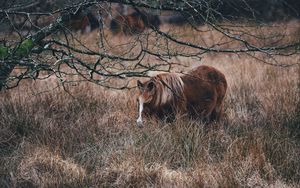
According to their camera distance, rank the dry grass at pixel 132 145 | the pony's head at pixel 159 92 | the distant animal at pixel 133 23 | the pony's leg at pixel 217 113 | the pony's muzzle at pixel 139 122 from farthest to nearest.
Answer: the pony's leg at pixel 217 113 < the pony's head at pixel 159 92 < the pony's muzzle at pixel 139 122 < the distant animal at pixel 133 23 < the dry grass at pixel 132 145

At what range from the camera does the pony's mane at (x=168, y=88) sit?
22.2 ft

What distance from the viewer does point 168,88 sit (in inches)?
267

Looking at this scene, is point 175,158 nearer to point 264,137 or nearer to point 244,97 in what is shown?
point 264,137

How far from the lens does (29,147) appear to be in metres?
6.20

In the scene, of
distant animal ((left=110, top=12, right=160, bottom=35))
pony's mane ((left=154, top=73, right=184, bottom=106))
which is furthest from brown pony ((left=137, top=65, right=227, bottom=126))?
distant animal ((left=110, top=12, right=160, bottom=35))

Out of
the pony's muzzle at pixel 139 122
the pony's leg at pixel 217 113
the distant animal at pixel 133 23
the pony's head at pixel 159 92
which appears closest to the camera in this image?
the distant animal at pixel 133 23

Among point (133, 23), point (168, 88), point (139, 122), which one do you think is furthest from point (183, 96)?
point (133, 23)

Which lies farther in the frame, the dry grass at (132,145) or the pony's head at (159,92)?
the pony's head at (159,92)

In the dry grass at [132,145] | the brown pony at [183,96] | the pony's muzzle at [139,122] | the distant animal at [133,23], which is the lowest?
the dry grass at [132,145]

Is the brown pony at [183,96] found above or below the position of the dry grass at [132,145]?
above

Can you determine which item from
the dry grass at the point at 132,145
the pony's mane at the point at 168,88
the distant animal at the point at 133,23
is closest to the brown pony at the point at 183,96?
the pony's mane at the point at 168,88

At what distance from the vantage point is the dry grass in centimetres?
567

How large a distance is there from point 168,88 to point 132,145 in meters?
1.00

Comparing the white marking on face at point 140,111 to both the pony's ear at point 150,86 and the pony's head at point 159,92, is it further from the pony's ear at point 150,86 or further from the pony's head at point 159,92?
the pony's ear at point 150,86
